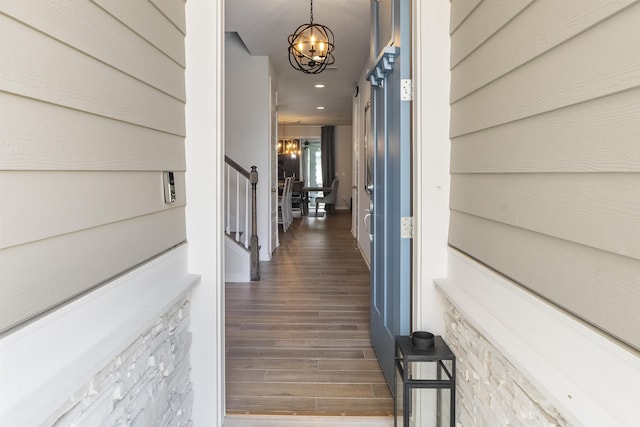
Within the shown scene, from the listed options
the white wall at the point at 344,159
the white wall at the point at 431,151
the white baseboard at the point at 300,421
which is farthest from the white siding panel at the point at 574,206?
the white wall at the point at 344,159

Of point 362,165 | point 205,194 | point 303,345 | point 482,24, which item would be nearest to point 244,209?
point 362,165

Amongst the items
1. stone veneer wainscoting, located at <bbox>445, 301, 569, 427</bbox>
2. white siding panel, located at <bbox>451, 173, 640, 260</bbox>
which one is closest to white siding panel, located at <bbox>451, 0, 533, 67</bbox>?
white siding panel, located at <bbox>451, 173, 640, 260</bbox>

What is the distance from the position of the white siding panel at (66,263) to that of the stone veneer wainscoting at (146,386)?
0.22 metres

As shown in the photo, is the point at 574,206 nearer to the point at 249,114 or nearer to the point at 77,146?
the point at 77,146

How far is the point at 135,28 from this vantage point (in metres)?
1.32

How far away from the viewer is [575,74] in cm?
87

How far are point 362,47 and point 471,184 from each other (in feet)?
14.1

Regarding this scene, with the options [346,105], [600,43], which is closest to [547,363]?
[600,43]

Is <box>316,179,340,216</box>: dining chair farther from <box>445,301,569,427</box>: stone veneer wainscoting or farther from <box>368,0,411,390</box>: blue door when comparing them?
<box>445,301,569,427</box>: stone veneer wainscoting

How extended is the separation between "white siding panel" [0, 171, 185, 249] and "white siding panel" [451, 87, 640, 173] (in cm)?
114

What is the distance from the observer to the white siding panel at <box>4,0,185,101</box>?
0.87 metres

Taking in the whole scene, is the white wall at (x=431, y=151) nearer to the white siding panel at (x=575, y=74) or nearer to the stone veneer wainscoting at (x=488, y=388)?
the stone veneer wainscoting at (x=488, y=388)

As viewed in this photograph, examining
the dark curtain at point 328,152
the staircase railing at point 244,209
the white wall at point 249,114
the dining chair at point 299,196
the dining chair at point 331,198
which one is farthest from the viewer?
the dark curtain at point 328,152

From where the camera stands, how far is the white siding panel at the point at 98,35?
2.85ft
